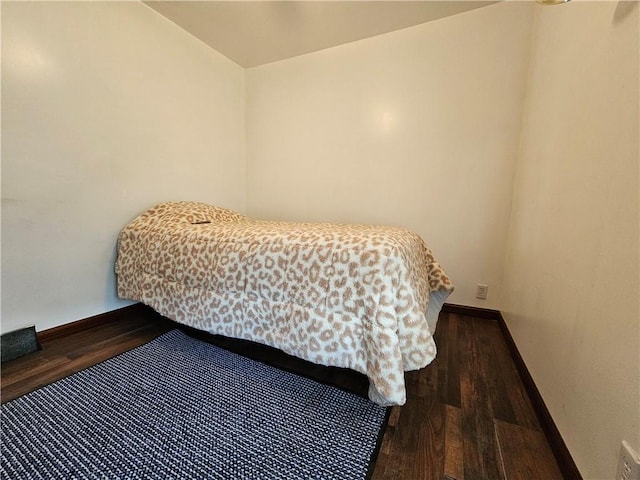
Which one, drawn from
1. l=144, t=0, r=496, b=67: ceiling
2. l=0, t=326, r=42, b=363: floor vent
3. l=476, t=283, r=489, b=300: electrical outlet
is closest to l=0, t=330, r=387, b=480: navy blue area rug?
l=0, t=326, r=42, b=363: floor vent

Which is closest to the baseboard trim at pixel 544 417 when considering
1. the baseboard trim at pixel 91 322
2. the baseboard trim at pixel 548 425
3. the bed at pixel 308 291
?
the baseboard trim at pixel 548 425

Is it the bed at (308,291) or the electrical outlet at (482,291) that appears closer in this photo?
the bed at (308,291)

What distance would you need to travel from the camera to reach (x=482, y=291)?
1952 mm

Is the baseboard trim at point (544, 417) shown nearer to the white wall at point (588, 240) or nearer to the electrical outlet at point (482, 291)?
the white wall at point (588, 240)

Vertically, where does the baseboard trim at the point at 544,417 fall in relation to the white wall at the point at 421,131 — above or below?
below

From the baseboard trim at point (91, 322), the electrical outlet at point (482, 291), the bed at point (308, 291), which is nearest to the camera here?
the bed at point (308, 291)

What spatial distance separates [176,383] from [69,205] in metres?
1.30

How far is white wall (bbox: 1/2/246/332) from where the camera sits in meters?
1.37

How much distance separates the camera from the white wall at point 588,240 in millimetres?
608

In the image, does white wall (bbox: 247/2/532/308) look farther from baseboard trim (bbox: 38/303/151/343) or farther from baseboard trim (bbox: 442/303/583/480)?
baseboard trim (bbox: 38/303/151/343)

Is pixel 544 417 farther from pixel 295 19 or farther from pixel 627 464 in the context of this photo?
pixel 295 19

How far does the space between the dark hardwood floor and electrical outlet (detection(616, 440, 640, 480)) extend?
301 millimetres

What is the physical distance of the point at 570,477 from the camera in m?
0.74

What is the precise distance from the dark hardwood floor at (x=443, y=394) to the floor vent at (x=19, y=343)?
3 cm
